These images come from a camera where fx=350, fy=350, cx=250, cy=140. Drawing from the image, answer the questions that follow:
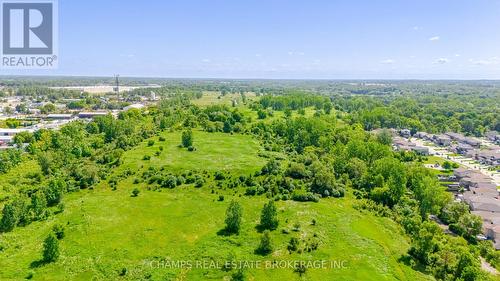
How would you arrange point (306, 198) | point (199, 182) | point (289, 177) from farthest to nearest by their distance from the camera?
1. point (289, 177)
2. point (199, 182)
3. point (306, 198)

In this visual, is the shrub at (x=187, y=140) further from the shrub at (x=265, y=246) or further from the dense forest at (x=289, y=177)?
the shrub at (x=265, y=246)

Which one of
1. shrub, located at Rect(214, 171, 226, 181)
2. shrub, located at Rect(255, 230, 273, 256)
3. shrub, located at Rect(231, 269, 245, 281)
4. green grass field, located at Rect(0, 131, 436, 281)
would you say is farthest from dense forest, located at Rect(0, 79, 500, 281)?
shrub, located at Rect(231, 269, 245, 281)

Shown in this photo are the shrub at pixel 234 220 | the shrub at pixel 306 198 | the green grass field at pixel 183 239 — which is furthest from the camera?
the shrub at pixel 306 198

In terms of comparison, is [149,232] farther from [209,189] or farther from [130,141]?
[130,141]

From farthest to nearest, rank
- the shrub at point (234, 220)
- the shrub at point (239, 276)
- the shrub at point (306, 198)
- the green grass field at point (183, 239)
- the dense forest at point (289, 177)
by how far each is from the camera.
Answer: the shrub at point (306, 198)
the shrub at point (234, 220)
the dense forest at point (289, 177)
the green grass field at point (183, 239)
the shrub at point (239, 276)

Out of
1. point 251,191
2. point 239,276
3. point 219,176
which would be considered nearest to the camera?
point 239,276

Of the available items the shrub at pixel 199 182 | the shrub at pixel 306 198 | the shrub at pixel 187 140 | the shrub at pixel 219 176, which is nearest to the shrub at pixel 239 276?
the shrub at pixel 306 198

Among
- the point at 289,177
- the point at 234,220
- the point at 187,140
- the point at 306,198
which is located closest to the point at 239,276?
the point at 234,220

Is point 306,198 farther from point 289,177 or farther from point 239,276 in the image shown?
point 239,276

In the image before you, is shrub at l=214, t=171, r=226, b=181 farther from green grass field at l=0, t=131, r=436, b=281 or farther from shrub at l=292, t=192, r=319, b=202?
shrub at l=292, t=192, r=319, b=202

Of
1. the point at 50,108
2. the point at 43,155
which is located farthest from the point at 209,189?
the point at 50,108

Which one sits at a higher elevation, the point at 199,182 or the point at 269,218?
the point at 199,182

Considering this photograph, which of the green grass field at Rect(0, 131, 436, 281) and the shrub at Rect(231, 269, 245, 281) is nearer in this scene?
the shrub at Rect(231, 269, 245, 281)
